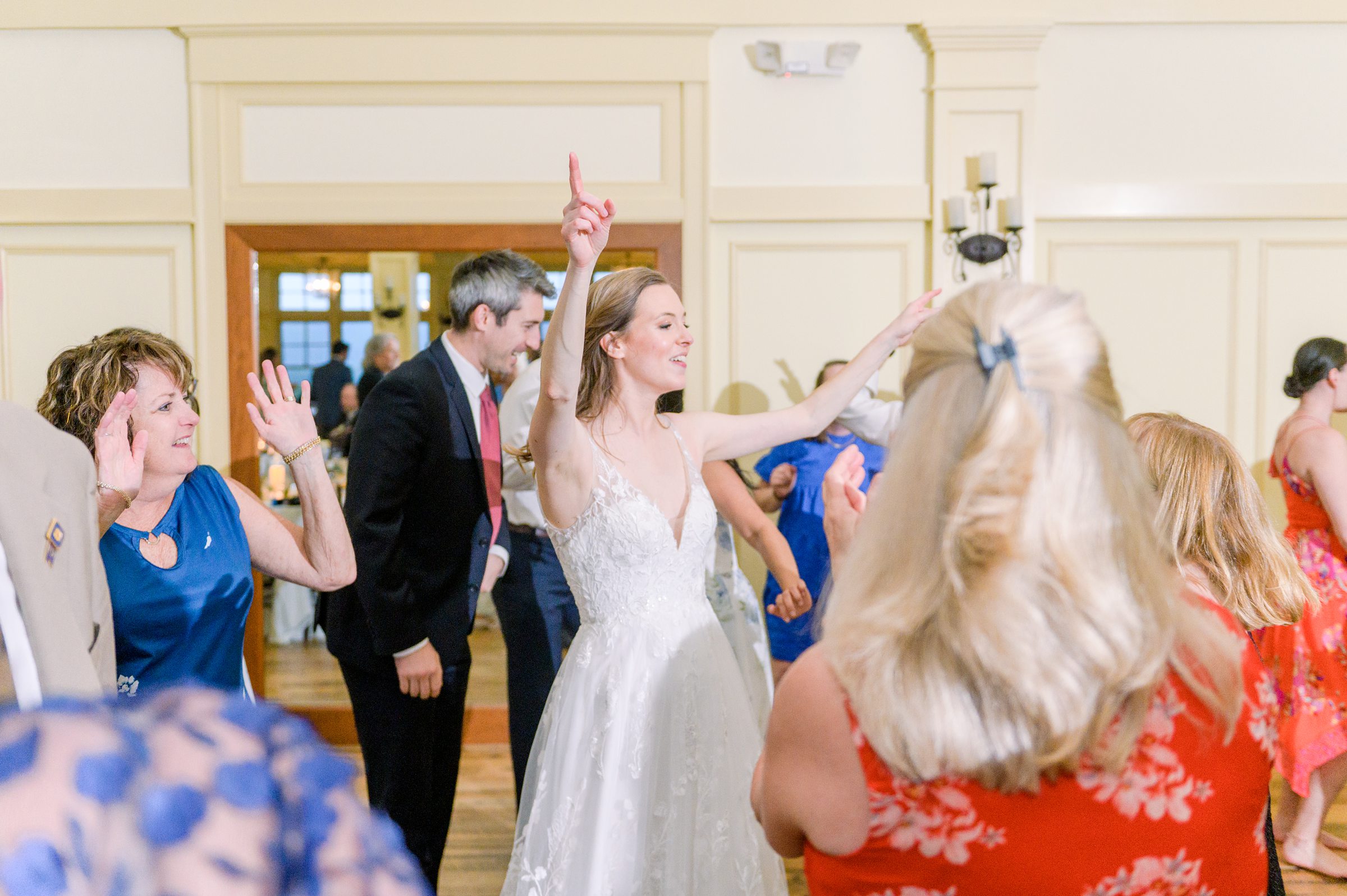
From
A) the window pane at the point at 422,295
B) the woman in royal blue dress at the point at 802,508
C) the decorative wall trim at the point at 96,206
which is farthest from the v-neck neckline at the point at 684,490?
the window pane at the point at 422,295

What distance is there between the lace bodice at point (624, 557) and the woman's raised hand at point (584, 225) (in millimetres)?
525

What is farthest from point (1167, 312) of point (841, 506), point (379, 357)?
point (379, 357)

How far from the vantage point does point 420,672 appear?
8.06 feet

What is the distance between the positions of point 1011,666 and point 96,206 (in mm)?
4398

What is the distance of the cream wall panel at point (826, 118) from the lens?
4188 mm

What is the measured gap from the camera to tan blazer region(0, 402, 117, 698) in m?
0.92

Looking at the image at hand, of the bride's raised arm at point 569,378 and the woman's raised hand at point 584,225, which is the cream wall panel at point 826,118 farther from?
the woman's raised hand at point 584,225

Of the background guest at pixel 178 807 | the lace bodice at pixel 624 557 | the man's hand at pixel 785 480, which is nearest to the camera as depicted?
the background guest at pixel 178 807

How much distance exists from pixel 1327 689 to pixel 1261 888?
2460 millimetres

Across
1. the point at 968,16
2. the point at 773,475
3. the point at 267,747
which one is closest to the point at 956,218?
the point at 968,16

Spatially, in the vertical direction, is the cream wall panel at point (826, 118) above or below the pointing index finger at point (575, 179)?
above

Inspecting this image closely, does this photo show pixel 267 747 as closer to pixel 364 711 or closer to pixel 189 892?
pixel 189 892

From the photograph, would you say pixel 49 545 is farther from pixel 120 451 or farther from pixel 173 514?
pixel 173 514

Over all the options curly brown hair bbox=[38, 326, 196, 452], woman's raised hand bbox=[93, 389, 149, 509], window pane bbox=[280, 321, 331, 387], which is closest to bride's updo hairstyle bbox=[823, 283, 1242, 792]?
woman's raised hand bbox=[93, 389, 149, 509]
